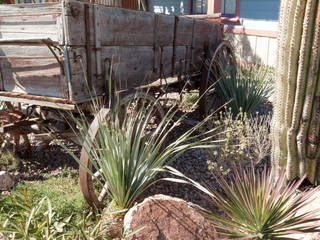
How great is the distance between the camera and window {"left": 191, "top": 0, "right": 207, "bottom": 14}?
33.2ft

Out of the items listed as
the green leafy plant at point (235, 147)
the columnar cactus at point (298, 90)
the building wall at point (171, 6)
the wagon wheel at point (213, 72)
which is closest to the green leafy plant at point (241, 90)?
the wagon wheel at point (213, 72)

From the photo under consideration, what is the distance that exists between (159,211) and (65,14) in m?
1.62

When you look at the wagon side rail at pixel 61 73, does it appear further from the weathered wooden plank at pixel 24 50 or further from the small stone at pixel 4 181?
the small stone at pixel 4 181

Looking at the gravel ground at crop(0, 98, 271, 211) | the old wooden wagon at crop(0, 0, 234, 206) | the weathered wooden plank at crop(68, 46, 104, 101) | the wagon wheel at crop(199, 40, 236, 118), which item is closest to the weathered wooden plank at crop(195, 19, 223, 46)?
the wagon wheel at crop(199, 40, 236, 118)

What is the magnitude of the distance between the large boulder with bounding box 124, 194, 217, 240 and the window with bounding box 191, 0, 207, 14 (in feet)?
29.8

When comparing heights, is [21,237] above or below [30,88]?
below

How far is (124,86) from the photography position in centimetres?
314

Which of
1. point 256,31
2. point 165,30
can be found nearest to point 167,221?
point 165,30

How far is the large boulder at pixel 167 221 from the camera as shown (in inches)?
81.4

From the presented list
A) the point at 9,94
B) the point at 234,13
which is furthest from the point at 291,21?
the point at 234,13

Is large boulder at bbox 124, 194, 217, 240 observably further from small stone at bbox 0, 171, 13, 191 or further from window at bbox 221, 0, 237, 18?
window at bbox 221, 0, 237, 18

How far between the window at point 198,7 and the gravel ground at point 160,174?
729 cm

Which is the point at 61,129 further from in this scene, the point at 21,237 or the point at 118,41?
the point at 21,237

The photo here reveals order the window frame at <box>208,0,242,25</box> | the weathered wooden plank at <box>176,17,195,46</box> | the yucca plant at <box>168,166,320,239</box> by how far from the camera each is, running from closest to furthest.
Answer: the yucca plant at <box>168,166,320,239</box> → the weathered wooden plank at <box>176,17,195,46</box> → the window frame at <box>208,0,242,25</box>
